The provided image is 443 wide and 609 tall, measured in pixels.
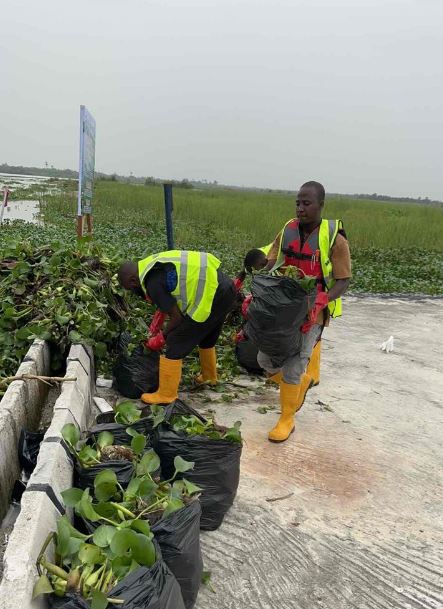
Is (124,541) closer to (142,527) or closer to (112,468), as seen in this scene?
(142,527)

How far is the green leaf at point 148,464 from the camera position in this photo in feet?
6.89

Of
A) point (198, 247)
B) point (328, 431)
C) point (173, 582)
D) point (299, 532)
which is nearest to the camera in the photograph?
point (173, 582)

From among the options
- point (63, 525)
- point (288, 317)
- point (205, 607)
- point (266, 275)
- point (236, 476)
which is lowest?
point (205, 607)

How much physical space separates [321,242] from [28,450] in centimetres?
206

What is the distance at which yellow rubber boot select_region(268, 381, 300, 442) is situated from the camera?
3279 mm

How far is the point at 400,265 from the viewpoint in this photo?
10609 millimetres

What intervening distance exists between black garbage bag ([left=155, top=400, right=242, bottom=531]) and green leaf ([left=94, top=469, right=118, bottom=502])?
0.44 m

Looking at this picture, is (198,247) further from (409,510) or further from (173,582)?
(173,582)

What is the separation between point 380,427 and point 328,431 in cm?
39

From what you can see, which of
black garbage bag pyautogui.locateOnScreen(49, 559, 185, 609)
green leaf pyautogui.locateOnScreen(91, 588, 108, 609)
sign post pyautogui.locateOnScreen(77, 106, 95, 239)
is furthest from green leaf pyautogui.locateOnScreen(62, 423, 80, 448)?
sign post pyautogui.locateOnScreen(77, 106, 95, 239)

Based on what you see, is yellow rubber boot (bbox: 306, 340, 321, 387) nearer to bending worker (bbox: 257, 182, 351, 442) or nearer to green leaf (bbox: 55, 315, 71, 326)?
bending worker (bbox: 257, 182, 351, 442)

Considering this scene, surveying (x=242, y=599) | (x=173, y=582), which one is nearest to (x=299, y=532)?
(x=242, y=599)

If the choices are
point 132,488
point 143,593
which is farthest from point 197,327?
point 143,593

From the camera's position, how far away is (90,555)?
1.64 m
